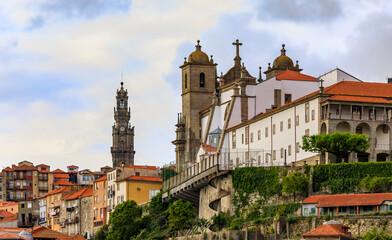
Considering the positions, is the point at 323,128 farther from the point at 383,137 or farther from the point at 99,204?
the point at 99,204

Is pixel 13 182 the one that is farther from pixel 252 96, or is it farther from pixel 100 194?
pixel 252 96

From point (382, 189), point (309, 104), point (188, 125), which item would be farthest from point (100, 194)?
point (382, 189)

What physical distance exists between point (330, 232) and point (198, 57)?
58884mm

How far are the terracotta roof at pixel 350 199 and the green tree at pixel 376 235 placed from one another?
10.1 feet

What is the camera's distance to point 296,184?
9062 centimetres

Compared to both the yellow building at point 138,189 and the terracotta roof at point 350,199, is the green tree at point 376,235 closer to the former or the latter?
the terracotta roof at point 350,199

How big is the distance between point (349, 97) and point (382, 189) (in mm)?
11963

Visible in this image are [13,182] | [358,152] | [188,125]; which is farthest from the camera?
[13,182]

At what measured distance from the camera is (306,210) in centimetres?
8662

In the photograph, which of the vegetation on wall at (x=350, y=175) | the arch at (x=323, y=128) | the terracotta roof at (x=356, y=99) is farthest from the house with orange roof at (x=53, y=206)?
the vegetation on wall at (x=350, y=175)

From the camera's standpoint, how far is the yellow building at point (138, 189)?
13262 cm

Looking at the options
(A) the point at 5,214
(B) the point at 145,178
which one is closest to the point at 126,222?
(B) the point at 145,178

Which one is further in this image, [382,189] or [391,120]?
[391,120]

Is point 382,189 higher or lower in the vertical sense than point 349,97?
lower
